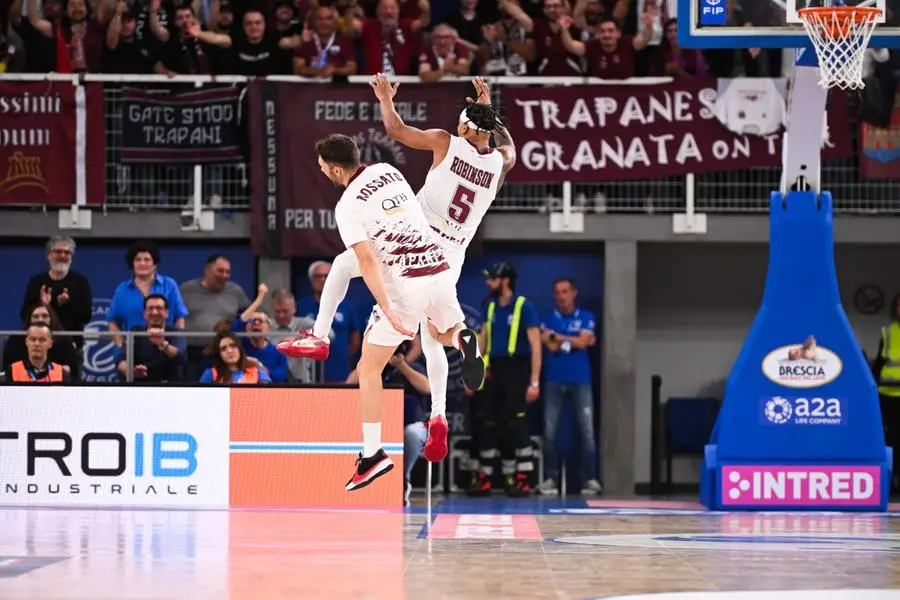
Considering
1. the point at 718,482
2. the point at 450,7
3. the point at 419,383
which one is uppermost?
the point at 450,7

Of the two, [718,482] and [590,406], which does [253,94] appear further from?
[718,482]

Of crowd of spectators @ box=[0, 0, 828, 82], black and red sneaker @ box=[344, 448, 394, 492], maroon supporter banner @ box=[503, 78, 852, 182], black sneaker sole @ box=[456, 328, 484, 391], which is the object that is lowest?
black and red sneaker @ box=[344, 448, 394, 492]

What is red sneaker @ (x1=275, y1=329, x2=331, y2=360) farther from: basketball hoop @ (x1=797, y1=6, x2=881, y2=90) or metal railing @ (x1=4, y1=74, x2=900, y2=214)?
metal railing @ (x1=4, y1=74, x2=900, y2=214)

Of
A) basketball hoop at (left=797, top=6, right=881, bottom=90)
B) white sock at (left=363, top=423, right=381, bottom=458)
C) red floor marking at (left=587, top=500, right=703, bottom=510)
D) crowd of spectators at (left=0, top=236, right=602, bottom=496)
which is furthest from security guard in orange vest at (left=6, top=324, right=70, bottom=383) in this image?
basketball hoop at (left=797, top=6, right=881, bottom=90)

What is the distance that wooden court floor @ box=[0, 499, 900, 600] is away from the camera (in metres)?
6.92

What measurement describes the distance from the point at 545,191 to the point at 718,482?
16.1 feet

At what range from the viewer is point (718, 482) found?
1329 centimetres

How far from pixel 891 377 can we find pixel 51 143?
10.1 metres

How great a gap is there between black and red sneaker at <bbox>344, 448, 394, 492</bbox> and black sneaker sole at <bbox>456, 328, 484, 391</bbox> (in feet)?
2.71

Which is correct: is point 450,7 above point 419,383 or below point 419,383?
above

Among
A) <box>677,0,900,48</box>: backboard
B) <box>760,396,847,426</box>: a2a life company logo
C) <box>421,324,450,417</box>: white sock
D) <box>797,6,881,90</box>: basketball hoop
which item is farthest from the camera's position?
<box>760,396,847,426</box>: a2a life company logo

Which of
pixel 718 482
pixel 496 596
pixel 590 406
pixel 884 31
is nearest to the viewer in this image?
pixel 496 596

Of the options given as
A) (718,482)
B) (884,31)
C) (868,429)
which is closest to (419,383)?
(718,482)

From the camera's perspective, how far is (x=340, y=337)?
608 inches
